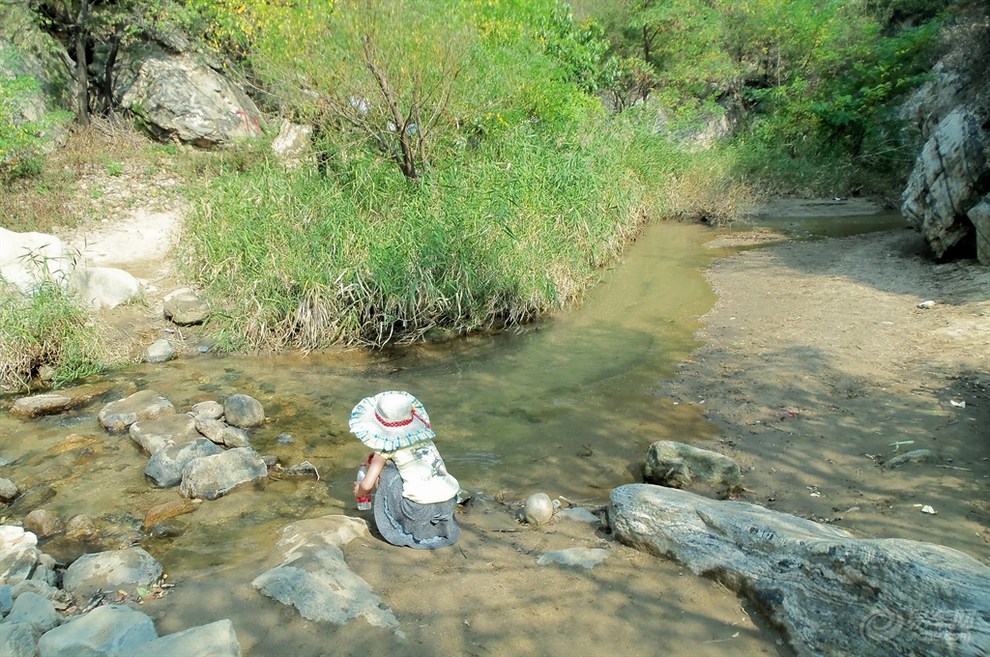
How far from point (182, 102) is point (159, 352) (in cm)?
730

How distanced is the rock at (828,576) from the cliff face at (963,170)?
6.88 meters

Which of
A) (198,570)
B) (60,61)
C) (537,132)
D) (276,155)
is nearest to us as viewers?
(198,570)

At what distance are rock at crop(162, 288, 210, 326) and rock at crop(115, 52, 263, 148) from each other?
16.7 ft

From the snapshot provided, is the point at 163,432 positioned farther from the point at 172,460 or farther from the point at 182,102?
the point at 182,102

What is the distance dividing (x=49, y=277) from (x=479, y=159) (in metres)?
Answer: 5.40

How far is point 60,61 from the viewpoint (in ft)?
41.4

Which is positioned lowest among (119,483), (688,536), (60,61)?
(119,483)

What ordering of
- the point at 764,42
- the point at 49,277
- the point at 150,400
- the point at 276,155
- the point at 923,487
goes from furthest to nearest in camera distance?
the point at 764,42, the point at 276,155, the point at 49,277, the point at 150,400, the point at 923,487

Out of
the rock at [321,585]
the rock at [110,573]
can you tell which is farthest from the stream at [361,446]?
the rock at [321,585]

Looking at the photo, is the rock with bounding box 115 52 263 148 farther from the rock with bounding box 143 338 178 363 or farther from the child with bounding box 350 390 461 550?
the child with bounding box 350 390 461 550

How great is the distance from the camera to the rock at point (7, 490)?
16.0 ft

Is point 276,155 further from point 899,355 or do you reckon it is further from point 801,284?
point 899,355

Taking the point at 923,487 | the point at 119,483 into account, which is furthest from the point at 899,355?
the point at 119,483

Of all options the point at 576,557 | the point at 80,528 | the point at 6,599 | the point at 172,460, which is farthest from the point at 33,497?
the point at 576,557
